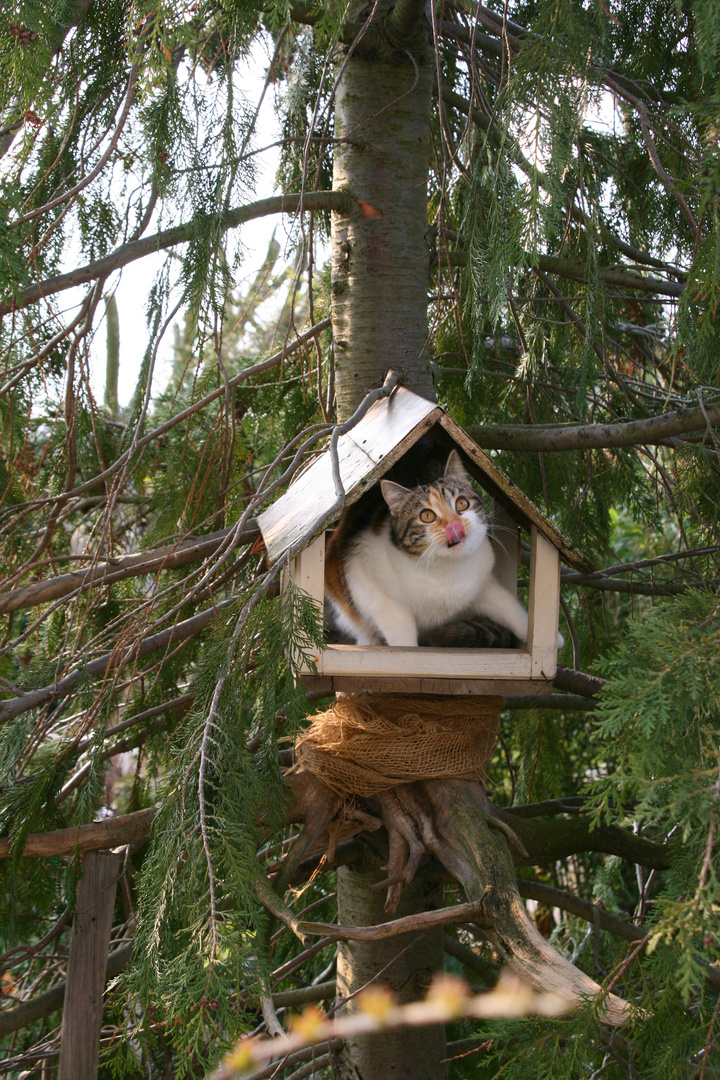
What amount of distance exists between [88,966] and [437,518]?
4.18 ft

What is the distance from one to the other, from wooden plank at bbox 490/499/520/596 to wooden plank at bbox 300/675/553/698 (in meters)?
0.43

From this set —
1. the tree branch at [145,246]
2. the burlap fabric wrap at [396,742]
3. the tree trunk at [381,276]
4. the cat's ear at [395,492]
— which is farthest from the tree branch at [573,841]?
the tree branch at [145,246]

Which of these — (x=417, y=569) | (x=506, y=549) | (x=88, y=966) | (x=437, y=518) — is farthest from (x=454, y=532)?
(x=88, y=966)

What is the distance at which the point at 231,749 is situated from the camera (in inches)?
54.8

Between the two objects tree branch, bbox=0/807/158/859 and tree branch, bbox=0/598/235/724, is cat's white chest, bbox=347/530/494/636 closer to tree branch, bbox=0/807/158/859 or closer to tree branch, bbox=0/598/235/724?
tree branch, bbox=0/598/235/724

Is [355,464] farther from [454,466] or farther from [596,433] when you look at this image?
[596,433]

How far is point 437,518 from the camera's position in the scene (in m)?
1.83

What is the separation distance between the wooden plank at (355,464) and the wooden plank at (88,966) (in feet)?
2.86

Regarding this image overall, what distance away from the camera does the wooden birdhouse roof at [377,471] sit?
1.63 m

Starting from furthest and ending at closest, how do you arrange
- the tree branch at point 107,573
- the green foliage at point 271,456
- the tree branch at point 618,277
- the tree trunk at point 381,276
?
the tree trunk at point 381,276 → the tree branch at point 618,277 → the tree branch at point 107,573 → the green foliage at point 271,456

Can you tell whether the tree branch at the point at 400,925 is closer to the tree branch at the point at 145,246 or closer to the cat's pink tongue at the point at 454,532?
the cat's pink tongue at the point at 454,532

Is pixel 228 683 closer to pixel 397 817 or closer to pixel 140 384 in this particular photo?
pixel 397 817

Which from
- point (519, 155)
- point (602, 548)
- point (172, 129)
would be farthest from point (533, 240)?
point (602, 548)

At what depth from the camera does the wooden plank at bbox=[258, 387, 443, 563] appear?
162cm
